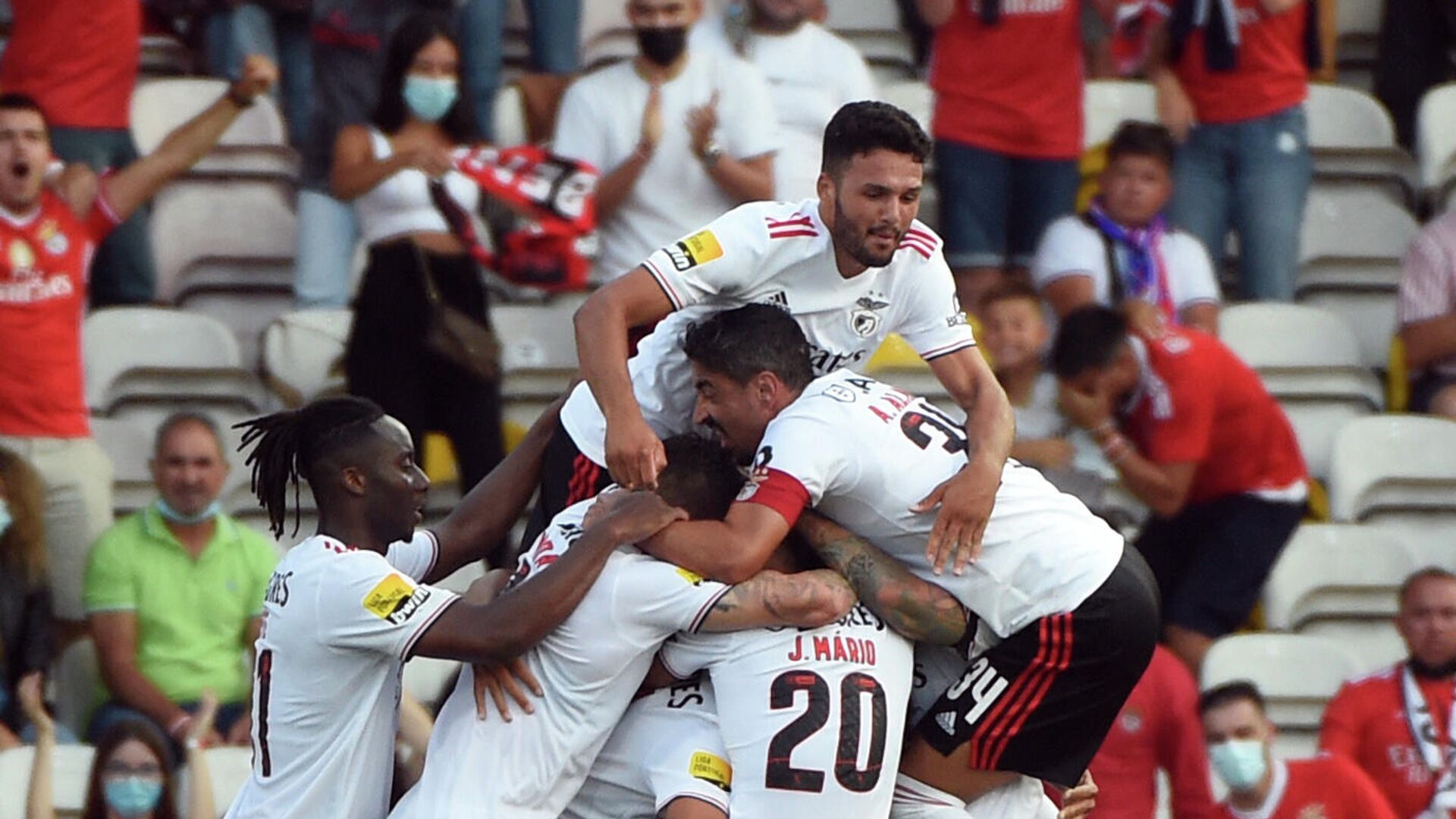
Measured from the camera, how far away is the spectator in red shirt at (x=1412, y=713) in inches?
349

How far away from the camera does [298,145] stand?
1051 centimetres

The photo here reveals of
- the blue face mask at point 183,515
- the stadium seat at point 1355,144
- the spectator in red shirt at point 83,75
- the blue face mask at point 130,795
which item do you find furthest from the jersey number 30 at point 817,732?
the stadium seat at point 1355,144

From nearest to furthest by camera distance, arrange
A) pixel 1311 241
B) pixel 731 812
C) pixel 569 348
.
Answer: pixel 731 812
pixel 569 348
pixel 1311 241

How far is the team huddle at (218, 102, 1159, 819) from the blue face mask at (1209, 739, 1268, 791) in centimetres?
224

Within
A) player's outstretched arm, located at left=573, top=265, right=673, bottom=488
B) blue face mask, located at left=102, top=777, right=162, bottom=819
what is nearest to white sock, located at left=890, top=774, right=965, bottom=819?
player's outstretched arm, located at left=573, top=265, right=673, bottom=488

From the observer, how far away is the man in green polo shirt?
27.8 ft

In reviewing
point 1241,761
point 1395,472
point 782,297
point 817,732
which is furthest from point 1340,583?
point 817,732

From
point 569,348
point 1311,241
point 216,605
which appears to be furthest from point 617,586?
point 1311,241

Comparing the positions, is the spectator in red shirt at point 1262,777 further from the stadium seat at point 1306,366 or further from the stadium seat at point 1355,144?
the stadium seat at point 1355,144

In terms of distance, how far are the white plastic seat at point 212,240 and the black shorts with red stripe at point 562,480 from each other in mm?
3518

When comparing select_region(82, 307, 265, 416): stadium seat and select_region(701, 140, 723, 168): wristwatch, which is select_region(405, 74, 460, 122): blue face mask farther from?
select_region(82, 307, 265, 416): stadium seat

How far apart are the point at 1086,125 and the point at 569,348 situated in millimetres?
2295

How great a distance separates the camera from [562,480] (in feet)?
Answer: 22.2

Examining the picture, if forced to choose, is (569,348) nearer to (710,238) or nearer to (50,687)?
(50,687)
